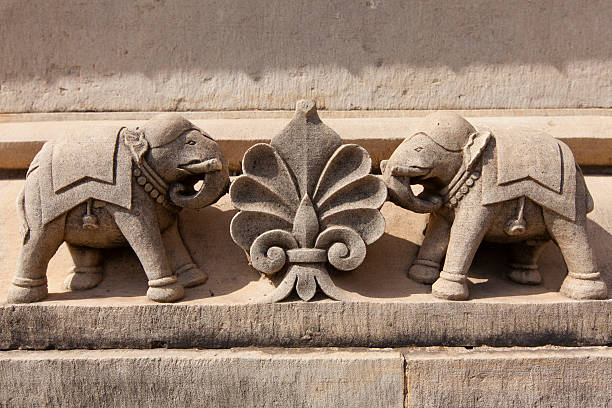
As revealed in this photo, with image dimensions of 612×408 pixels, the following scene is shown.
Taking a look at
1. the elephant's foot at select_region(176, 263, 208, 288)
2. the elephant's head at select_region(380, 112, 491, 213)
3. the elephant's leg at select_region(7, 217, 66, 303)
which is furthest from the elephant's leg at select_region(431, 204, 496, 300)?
the elephant's leg at select_region(7, 217, 66, 303)

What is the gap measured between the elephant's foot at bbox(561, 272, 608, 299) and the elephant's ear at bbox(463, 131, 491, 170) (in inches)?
23.6

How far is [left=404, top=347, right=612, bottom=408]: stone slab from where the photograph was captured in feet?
5.86

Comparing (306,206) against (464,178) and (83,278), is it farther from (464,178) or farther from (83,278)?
(83,278)

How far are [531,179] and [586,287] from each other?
1.52 feet

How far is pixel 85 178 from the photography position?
1.83m

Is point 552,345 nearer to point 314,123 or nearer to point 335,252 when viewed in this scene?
point 335,252

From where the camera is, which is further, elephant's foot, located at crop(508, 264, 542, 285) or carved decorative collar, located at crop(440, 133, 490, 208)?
elephant's foot, located at crop(508, 264, 542, 285)

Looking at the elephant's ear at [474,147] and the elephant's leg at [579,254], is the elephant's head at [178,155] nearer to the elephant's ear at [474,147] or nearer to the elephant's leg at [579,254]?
the elephant's ear at [474,147]

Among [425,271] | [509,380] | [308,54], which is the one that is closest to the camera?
[509,380]

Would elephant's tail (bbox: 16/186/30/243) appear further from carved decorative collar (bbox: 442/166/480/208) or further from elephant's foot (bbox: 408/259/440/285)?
carved decorative collar (bbox: 442/166/480/208)

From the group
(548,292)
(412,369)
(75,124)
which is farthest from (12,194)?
(548,292)

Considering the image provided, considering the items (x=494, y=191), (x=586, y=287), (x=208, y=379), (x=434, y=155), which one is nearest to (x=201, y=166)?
(x=208, y=379)

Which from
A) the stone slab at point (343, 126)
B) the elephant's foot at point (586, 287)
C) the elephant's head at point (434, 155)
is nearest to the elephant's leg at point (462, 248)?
the elephant's head at point (434, 155)

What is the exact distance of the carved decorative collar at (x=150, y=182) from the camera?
1.86 metres
